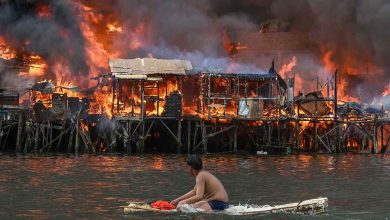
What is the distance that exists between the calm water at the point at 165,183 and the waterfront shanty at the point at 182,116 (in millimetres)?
5732

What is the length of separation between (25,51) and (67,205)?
4190 centimetres

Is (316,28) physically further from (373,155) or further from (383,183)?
(383,183)

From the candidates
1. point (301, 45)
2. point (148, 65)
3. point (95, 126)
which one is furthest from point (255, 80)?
point (301, 45)

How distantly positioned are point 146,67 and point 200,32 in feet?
42.7

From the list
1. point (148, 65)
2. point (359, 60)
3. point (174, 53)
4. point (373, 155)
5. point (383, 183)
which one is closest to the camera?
point (383, 183)

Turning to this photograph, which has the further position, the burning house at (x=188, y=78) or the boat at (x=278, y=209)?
the burning house at (x=188, y=78)

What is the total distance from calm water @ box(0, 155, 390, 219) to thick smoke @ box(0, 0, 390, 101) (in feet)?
61.1

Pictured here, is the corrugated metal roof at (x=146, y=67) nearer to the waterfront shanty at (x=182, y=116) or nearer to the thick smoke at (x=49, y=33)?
the waterfront shanty at (x=182, y=116)

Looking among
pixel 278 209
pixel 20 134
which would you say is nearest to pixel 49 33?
pixel 20 134

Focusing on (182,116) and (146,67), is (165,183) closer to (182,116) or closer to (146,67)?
(182,116)

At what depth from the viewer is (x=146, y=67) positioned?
166 feet

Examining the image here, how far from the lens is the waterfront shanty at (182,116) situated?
48.6 meters

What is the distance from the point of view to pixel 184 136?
50781 millimetres

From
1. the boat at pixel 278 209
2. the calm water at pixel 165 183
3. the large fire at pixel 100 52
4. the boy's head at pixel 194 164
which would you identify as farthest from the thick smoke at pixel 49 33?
the boy's head at pixel 194 164
